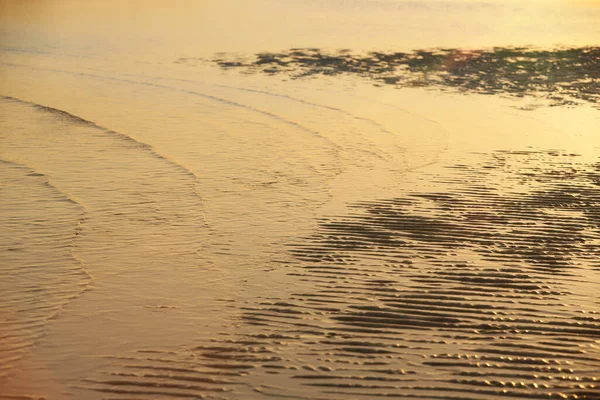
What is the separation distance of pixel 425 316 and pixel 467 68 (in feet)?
49.8

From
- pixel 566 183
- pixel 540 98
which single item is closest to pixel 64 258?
pixel 566 183

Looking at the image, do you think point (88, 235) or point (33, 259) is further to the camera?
point (88, 235)

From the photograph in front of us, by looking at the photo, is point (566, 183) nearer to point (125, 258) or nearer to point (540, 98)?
point (125, 258)

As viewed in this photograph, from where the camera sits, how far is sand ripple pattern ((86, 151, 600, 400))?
19.1 feet

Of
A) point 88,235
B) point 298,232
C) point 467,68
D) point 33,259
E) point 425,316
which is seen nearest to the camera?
point 425,316

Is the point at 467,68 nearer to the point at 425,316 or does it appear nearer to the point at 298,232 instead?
the point at 298,232

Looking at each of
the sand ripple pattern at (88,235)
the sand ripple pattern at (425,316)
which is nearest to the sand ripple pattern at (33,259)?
the sand ripple pattern at (88,235)

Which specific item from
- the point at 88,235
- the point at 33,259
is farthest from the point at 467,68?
the point at 33,259

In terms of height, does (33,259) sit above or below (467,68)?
below

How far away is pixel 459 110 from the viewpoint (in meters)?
16.1

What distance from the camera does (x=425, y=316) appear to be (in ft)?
22.6

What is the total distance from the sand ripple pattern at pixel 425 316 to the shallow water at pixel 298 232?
22 millimetres

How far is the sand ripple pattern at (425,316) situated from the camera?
5.83 m

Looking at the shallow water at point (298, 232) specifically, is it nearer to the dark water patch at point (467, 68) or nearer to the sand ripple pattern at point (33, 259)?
the sand ripple pattern at point (33, 259)
